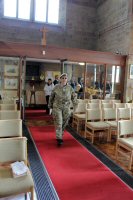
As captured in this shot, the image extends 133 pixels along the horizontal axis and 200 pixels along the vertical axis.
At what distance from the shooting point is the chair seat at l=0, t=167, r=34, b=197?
215 centimetres

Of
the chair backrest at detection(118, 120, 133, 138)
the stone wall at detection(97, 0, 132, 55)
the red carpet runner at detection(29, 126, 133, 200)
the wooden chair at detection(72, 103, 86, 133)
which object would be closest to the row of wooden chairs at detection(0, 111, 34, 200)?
the red carpet runner at detection(29, 126, 133, 200)

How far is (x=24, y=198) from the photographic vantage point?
268 cm

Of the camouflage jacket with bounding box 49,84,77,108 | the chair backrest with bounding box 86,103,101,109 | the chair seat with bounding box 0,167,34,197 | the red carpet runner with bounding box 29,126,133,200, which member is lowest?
the red carpet runner with bounding box 29,126,133,200

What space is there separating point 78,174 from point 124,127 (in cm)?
122

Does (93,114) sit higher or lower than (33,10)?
lower

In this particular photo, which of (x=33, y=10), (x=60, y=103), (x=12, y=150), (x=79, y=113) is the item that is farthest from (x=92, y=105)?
(x=33, y=10)

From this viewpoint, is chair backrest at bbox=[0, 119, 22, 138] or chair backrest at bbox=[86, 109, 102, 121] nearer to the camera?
chair backrest at bbox=[0, 119, 22, 138]

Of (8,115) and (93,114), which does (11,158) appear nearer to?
→ (8,115)

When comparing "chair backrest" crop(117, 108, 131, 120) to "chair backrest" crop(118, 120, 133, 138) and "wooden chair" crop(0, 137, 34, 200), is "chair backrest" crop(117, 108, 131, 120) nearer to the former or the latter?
"chair backrest" crop(118, 120, 133, 138)

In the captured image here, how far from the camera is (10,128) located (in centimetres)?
342

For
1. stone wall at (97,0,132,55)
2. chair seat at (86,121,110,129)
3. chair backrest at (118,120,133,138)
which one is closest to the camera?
chair backrest at (118,120,133,138)

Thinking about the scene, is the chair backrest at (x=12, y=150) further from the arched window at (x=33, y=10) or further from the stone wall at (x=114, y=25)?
the arched window at (x=33, y=10)

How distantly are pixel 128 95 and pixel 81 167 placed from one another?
5529mm

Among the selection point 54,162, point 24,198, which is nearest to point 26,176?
point 24,198
